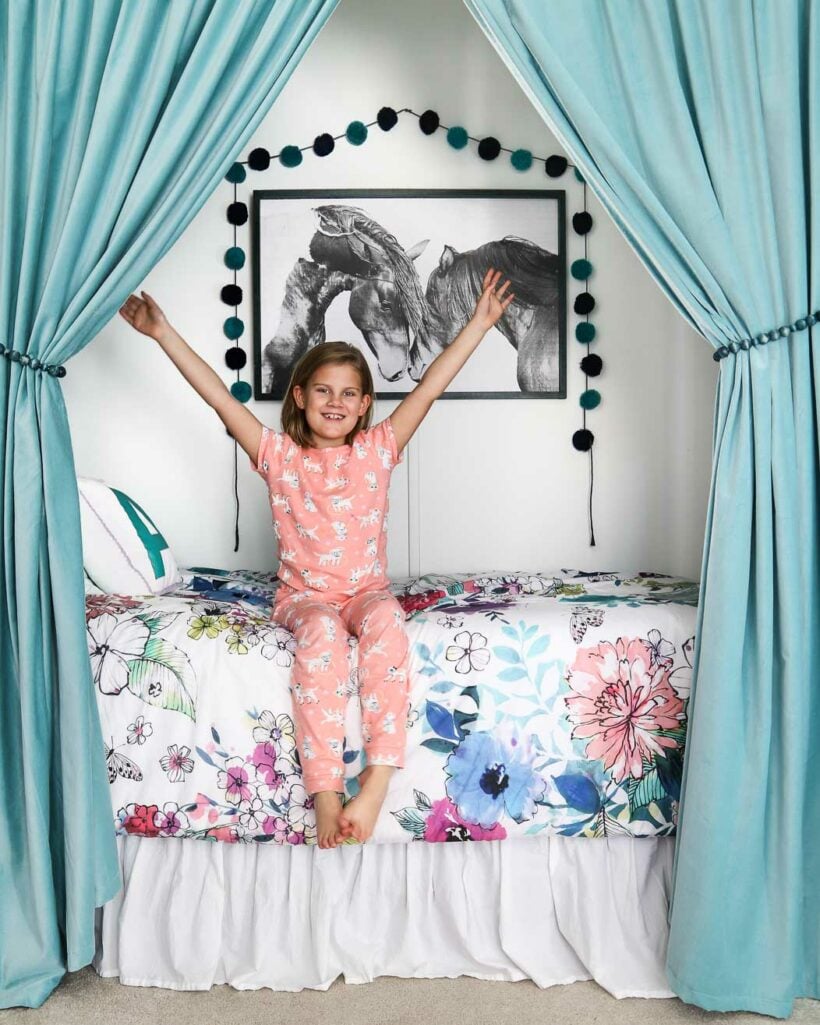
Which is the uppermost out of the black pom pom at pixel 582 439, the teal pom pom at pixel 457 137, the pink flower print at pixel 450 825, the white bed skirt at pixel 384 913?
the teal pom pom at pixel 457 137

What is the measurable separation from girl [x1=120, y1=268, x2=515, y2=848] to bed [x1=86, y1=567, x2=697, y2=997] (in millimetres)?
53

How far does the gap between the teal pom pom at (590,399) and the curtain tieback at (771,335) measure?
1.18 meters

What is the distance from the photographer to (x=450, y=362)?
2.24m

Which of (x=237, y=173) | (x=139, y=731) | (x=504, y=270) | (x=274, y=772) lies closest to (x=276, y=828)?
(x=274, y=772)

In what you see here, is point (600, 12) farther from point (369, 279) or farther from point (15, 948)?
point (15, 948)

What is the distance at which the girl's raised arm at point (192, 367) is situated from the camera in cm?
204

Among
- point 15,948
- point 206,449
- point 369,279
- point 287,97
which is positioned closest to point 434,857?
point 15,948

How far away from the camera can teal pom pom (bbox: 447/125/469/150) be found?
9.49 ft

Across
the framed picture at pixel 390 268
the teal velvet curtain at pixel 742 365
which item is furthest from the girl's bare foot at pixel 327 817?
the framed picture at pixel 390 268

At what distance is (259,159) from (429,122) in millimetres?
520

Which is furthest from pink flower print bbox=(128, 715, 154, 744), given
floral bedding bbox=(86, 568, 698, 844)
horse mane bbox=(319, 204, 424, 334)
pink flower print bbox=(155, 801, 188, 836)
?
horse mane bbox=(319, 204, 424, 334)

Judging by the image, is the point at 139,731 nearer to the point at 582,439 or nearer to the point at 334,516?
the point at 334,516

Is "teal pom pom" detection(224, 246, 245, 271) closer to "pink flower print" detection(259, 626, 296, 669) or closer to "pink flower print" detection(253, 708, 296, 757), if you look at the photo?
"pink flower print" detection(259, 626, 296, 669)

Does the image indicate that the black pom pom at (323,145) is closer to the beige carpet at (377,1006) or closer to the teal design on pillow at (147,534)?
the teal design on pillow at (147,534)
